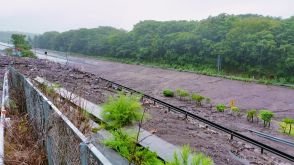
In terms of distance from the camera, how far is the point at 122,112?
8648 millimetres

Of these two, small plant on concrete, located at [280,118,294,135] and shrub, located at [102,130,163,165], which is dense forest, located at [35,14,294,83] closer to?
small plant on concrete, located at [280,118,294,135]

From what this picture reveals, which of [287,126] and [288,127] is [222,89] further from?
[288,127]

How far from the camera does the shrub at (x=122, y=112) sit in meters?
8.44

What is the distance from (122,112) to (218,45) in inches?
2122

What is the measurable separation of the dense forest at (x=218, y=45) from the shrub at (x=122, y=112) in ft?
126

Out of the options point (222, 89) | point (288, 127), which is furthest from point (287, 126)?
point (222, 89)

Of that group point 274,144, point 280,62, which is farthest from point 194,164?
point 280,62

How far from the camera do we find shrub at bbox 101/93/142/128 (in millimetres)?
8438

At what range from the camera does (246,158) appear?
12.8m

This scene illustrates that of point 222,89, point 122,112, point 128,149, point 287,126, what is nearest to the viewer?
point 128,149

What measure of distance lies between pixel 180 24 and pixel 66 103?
8787 centimetres

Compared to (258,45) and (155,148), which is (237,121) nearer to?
(155,148)

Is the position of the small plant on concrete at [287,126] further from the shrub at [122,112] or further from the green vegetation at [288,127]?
the shrub at [122,112]

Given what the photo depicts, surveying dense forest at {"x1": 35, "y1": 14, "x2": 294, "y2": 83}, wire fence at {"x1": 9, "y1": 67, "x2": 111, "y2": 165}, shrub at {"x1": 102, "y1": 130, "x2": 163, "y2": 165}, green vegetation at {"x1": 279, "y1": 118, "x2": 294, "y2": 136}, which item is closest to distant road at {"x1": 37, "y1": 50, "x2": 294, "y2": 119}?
green vegetation at {"x1": 279, "y1": 118, "x2": 294, "y2": 136}
